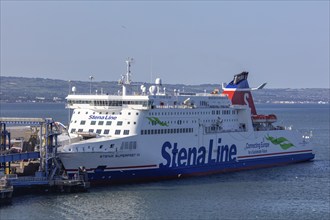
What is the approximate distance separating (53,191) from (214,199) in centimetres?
810

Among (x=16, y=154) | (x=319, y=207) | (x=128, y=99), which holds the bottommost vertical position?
(x=319, y=207)

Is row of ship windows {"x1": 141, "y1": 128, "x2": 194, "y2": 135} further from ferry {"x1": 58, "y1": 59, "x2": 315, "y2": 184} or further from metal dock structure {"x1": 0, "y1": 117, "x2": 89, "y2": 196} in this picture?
metal dock structure {"x1": 0, "y1": 117, "x2": 89, "y2": 196}

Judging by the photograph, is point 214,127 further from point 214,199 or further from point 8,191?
point 8,191

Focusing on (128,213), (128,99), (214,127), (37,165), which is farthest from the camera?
(214,127)

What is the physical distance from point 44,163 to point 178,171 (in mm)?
8579

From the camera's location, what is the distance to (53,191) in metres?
Result: 35.4

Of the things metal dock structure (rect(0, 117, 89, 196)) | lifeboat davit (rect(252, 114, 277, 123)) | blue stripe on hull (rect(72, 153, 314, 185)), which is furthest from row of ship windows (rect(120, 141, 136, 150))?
lifeboat davit (rect(252, 114, 277, 123))

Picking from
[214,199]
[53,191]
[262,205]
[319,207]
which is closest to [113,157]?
[53,191]

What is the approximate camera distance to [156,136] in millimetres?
39188

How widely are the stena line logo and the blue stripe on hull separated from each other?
0.85 ft

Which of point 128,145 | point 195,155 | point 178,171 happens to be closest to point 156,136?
point 128,145

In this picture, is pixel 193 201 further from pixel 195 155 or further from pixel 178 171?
pixel 195 155

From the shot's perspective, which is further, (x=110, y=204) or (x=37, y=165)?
(x=37, y=165)

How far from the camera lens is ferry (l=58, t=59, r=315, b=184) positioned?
36.9m
